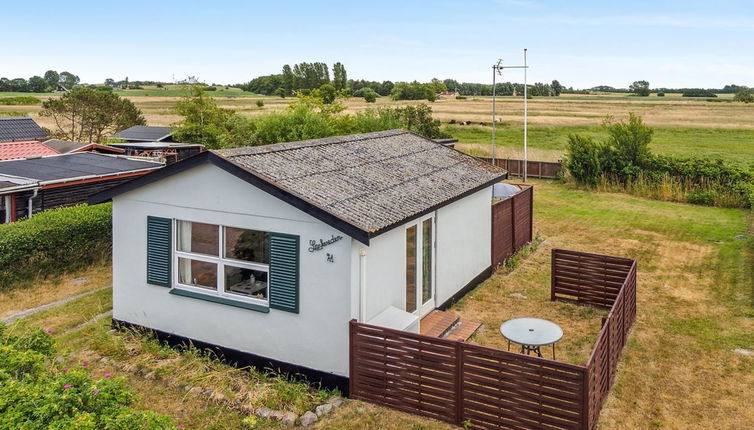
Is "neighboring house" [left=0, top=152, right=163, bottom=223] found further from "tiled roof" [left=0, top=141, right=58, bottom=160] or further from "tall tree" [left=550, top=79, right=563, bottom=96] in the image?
"tall tree" [left=550, top=79, right=563, bottom=96]

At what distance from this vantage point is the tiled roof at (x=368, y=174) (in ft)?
27.8

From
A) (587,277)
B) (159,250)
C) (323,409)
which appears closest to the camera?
(323,409)

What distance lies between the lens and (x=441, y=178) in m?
12.2

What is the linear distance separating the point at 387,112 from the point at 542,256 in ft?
46.4

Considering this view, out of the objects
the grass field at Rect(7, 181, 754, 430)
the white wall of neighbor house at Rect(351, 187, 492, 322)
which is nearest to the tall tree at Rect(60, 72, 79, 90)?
the grass field at Rect(7, 181, 754, 430)

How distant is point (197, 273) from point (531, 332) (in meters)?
5.38

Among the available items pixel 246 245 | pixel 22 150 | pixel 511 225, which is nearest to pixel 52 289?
pixel 246 245

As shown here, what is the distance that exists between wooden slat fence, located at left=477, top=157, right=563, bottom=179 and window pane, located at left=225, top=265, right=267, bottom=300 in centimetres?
2399

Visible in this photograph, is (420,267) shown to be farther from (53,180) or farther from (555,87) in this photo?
(555,87)

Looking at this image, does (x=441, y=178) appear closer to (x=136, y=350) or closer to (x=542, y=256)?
(x=542, y=256)

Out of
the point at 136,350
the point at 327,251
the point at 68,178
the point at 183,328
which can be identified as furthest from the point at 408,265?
the point at 68,178

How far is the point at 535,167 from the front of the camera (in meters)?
31.1

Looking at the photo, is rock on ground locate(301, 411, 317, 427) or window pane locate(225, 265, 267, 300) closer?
rock on ground locate(301, 411, 317, 427)

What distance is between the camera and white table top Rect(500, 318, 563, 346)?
321 inches
